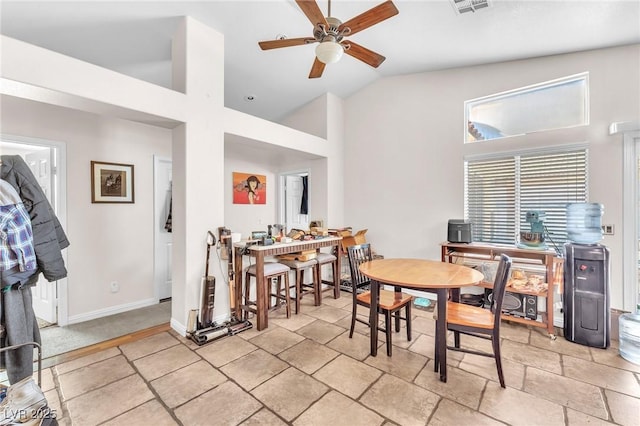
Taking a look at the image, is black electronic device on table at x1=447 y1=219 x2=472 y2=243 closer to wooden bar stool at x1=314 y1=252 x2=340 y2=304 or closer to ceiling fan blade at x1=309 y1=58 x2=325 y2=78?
wooden bar stool at x1=314 y1=252 x2=340 y2=304

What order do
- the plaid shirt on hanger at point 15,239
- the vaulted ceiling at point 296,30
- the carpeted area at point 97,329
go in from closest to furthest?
the plaid shirt on hanger at point 15,239 → the vaulted ceiling at point 296,30 → the carpeted area at point 97,329

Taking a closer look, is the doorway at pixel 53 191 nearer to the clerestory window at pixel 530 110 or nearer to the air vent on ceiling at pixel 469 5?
the air vent on ceiling at pixel 469 5

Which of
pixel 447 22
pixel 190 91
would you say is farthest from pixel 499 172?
pixel 190 91

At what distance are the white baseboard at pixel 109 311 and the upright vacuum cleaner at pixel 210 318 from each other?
4.78 ft

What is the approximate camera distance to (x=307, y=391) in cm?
197

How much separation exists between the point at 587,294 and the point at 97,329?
5.04 m

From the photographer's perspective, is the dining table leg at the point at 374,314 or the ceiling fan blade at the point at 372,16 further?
the dining table leg at the point at 374,314

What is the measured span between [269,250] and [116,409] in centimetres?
171

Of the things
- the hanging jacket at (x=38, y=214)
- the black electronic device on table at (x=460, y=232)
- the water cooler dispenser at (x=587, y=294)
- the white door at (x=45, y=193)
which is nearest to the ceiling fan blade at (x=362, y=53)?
the black electronic device on table at (x=460, y=232)

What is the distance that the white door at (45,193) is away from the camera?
123 inches

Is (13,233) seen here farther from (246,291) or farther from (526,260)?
(526,260)

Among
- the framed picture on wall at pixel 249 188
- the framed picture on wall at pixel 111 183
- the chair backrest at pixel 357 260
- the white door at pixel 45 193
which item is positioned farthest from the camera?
the framed picture on wall at pixel 249 188

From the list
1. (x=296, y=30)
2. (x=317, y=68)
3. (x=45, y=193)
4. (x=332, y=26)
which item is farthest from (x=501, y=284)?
(x=45, y=193)

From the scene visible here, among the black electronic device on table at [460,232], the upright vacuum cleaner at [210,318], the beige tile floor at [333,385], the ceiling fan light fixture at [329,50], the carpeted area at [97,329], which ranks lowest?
the carpeted area at [97,329]
